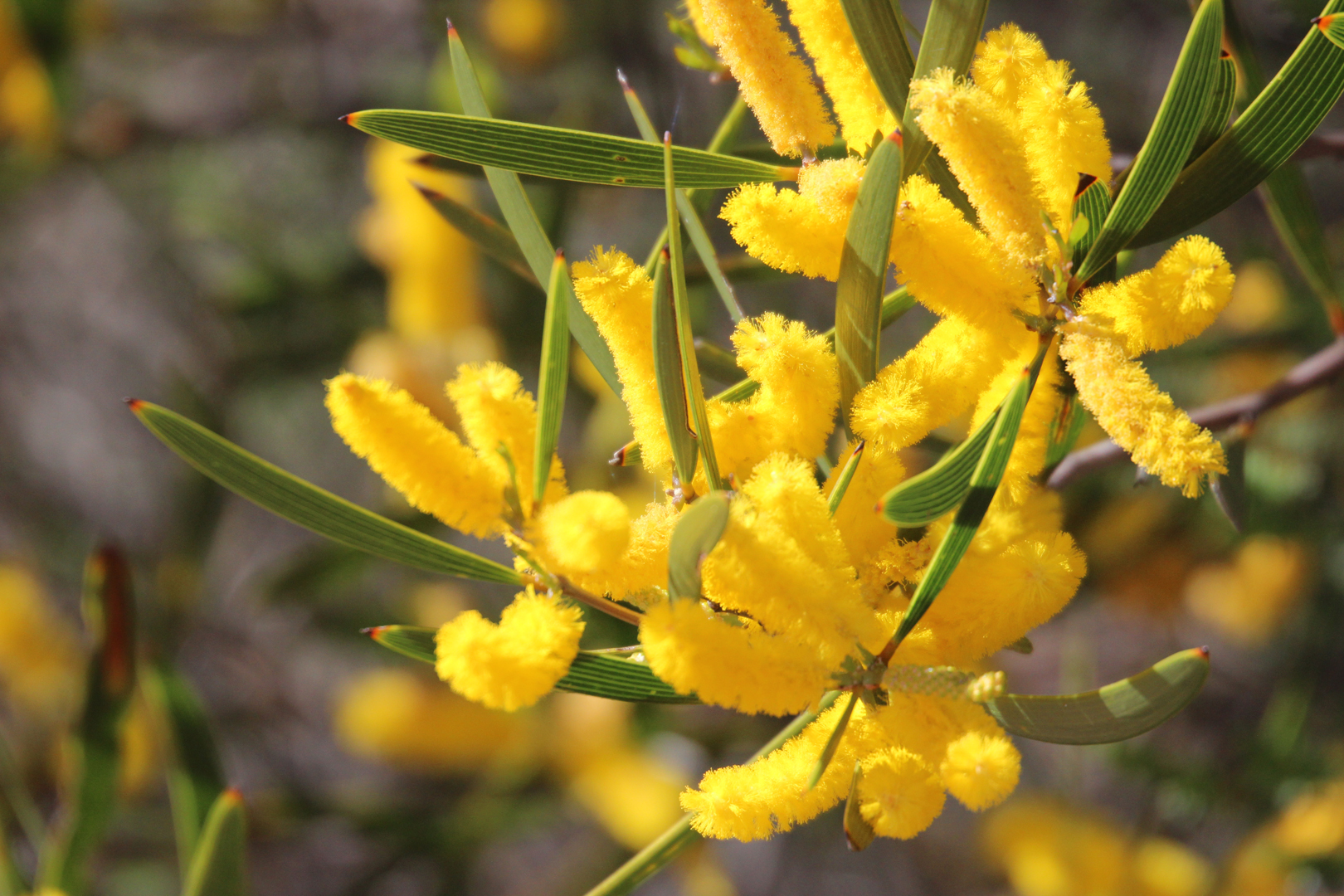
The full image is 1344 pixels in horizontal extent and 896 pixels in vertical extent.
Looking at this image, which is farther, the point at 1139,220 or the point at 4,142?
the point at 4,142

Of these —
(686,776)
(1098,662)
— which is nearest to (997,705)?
(686,776)

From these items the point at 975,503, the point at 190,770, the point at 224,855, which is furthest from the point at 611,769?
the point at 975,503

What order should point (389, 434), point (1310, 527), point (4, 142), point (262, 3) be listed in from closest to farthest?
point (389, 434), point (1310, 527), point (4, 142), point (262, 3)

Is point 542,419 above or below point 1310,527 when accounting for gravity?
above

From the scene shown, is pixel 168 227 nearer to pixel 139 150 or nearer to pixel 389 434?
pixel 139 150

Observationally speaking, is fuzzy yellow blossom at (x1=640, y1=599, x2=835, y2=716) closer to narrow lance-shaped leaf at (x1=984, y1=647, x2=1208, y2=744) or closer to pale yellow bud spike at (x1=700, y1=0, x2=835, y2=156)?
narrow lance-shaped leaf at (x1=984, y1=647, x2=1208, y2=744)

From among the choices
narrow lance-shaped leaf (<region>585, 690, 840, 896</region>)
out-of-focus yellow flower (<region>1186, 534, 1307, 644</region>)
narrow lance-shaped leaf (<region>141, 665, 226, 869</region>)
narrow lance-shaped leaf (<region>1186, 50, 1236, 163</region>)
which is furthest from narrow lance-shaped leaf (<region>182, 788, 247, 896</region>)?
out-of-focus yellow flower (<region>1186, 534, 1307, 644</region>)

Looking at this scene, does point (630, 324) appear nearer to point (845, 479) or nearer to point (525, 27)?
point (845, 479)
